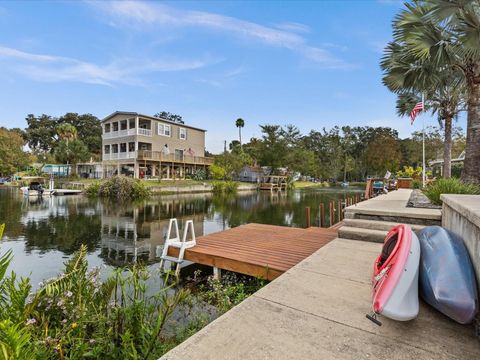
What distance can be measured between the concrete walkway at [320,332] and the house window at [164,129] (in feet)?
109

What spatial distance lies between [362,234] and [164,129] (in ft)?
107

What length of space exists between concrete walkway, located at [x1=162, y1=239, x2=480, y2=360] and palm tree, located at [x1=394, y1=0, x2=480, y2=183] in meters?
7.27

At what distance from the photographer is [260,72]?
24625 millimetres

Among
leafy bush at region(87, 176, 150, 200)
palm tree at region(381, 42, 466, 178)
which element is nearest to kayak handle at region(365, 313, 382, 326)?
palm tree at region(381, 42, 466, 178)

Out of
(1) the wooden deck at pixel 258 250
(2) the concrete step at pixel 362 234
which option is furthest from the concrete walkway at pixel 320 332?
(2) the concrete step at pixel 362 234

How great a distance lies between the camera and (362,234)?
203 inches

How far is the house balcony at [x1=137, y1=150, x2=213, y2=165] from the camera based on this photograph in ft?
100

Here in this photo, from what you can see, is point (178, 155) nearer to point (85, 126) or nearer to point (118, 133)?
point (118, 133)

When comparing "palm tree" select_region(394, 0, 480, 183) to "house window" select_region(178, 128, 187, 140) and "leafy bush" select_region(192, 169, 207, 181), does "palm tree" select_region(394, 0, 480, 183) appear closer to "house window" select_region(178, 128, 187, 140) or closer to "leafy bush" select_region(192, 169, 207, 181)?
"house window" select_region(178, 128, 187, 140)

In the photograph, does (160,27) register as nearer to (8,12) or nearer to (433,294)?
(8,12)

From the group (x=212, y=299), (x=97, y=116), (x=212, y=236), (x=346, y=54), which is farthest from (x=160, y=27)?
(x=97, y=116)

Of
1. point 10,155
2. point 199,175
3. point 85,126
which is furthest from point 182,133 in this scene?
point 85,126

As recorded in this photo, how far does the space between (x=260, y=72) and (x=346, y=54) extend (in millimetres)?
8287

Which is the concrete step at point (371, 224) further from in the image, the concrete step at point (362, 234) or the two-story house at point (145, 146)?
the two-story house at point (145, 146)
